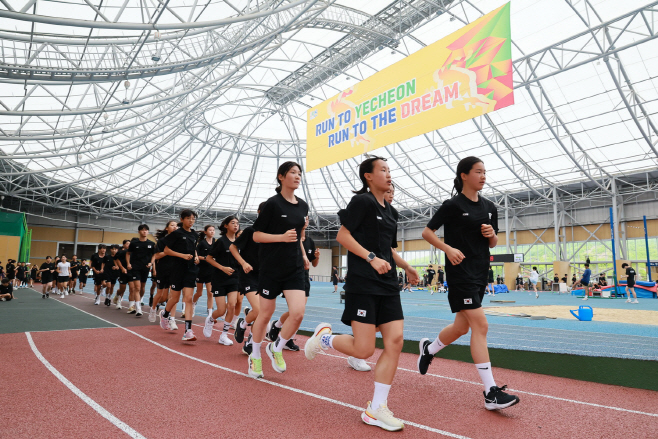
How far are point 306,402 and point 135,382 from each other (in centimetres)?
179

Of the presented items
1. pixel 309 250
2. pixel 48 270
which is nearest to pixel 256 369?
pixel 309 250

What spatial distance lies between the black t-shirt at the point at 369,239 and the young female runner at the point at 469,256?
1.79 ft

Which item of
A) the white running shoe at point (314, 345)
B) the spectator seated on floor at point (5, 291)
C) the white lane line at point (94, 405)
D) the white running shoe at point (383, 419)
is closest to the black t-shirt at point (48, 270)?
the spectator seated on floor at point (5, 291)

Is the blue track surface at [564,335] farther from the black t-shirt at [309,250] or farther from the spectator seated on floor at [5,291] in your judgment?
the spectator seated on floor at [5,291]

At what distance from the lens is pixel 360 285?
3.13 metres

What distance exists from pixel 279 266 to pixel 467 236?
1817mm

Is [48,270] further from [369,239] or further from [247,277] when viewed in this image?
[369,239]

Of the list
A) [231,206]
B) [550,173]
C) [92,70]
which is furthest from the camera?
[231,206]

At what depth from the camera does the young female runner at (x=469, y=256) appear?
350cm

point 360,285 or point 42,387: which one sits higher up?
point 360,285

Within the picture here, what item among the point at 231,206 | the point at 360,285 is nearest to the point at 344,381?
the point at 360,285

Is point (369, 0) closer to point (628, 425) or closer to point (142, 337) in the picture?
point (142, 337)

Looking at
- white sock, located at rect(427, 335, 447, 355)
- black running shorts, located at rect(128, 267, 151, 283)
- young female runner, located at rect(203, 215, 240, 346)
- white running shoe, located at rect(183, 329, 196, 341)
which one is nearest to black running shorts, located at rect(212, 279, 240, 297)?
young female runner, located at rect(203, 215, 240, 346)

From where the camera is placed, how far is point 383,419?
291cm
